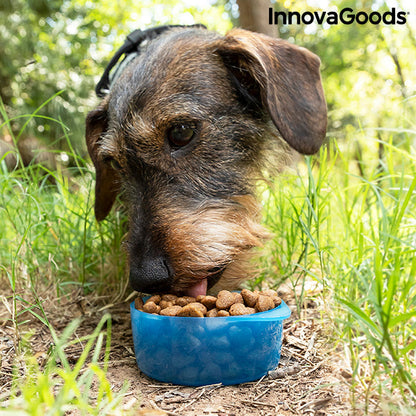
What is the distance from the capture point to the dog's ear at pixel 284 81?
7.06ft

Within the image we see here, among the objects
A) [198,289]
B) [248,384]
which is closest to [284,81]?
[198,289]

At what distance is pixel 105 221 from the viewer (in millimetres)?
3252

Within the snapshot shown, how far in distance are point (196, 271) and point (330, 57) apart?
28.2 feet

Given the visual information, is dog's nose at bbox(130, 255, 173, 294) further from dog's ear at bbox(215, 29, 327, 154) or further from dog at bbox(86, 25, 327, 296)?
dog's ear at bbox(215, 29, 327, 154)

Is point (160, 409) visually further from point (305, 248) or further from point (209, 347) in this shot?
point (305, 248)

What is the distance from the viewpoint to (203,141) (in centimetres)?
219

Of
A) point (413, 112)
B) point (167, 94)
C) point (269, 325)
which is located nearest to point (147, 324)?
point (269, 325)

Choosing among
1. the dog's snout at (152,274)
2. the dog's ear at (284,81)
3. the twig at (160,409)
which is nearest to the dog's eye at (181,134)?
the dog's ear at (284,81)

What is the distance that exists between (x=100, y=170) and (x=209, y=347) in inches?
59.5

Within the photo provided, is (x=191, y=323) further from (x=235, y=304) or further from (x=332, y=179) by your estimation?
(x=332, y=179)

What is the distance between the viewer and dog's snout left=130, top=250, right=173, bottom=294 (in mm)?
1855

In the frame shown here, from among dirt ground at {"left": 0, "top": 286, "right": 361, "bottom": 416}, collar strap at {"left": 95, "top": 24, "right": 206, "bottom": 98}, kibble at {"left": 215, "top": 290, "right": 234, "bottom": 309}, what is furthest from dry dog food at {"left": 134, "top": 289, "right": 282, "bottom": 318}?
collar strap at {"left": 95, "top": 24, "right": 206, "bottom": 98}

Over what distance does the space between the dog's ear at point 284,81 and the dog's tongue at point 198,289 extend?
2.51 ft

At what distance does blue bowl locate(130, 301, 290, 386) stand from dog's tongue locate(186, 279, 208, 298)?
0.22 m
